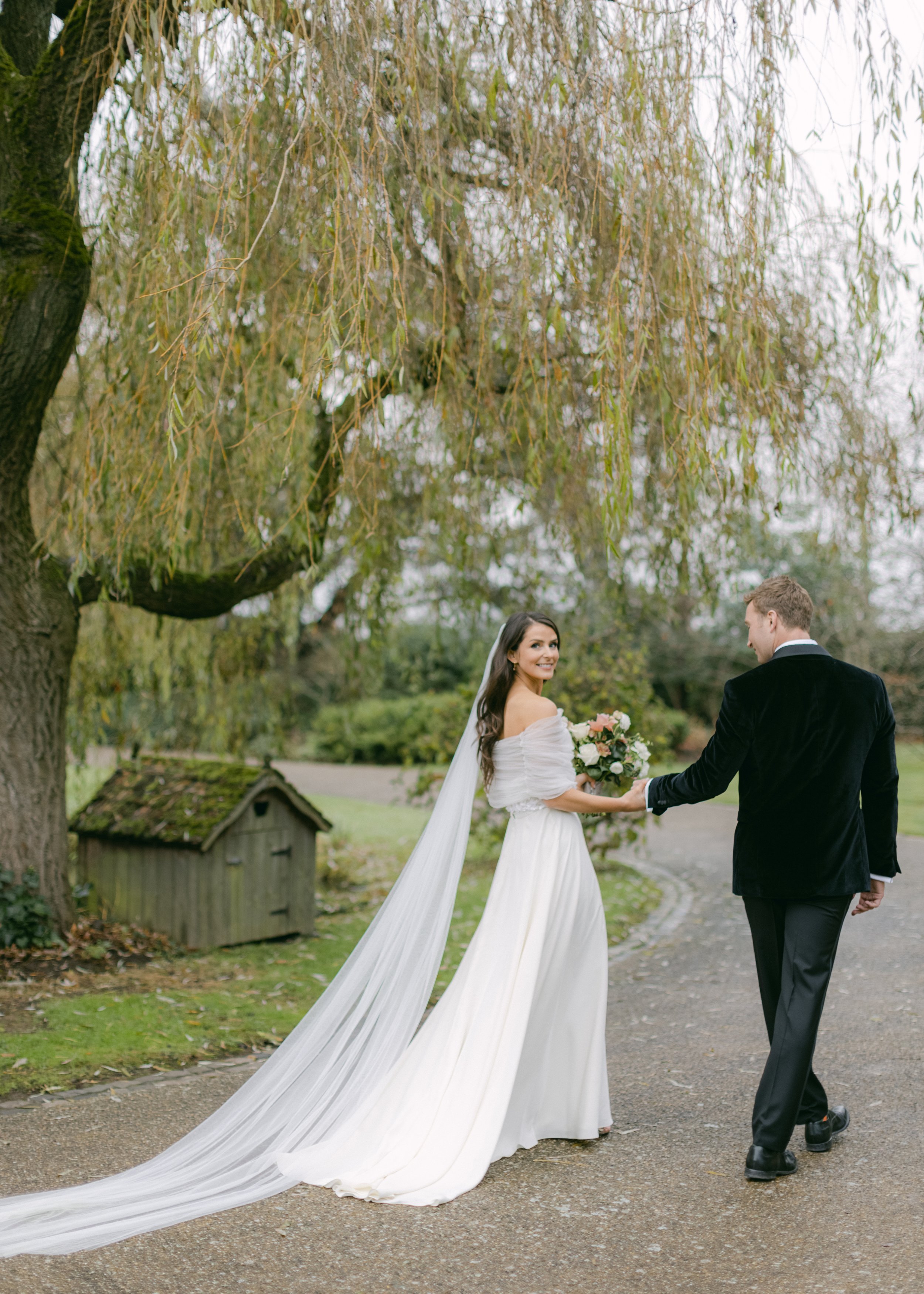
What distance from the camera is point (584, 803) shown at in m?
4.11

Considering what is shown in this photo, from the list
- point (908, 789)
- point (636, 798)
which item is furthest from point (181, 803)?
point (908, 789)

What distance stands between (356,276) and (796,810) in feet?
8.94

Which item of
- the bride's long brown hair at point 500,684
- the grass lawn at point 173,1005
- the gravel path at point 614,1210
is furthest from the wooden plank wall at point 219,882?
the bride's long brown hair at point 500,684

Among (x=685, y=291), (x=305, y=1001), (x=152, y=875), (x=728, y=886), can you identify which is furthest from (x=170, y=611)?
(x=728, y=886)

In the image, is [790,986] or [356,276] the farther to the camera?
[356,276]

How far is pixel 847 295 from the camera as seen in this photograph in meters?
6.64

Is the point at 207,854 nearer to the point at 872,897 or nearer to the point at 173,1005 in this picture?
the point at 173,1005

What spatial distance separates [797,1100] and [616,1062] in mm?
1500

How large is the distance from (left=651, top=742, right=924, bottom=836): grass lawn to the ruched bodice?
7685 mm

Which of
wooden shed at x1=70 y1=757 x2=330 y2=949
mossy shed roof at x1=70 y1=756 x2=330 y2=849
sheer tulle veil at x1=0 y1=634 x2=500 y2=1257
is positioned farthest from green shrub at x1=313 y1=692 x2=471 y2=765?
sheer tulle veil at x1=0 y1=634 x2=500 y2=1257

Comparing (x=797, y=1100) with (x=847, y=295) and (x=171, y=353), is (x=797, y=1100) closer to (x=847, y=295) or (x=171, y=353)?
(x=171, y=353)

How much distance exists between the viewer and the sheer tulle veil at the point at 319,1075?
11.1 ft

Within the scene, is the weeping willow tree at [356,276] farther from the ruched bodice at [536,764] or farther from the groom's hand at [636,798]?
the groom's hand at [636,798]

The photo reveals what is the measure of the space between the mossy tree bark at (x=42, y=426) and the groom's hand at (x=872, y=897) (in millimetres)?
3180
